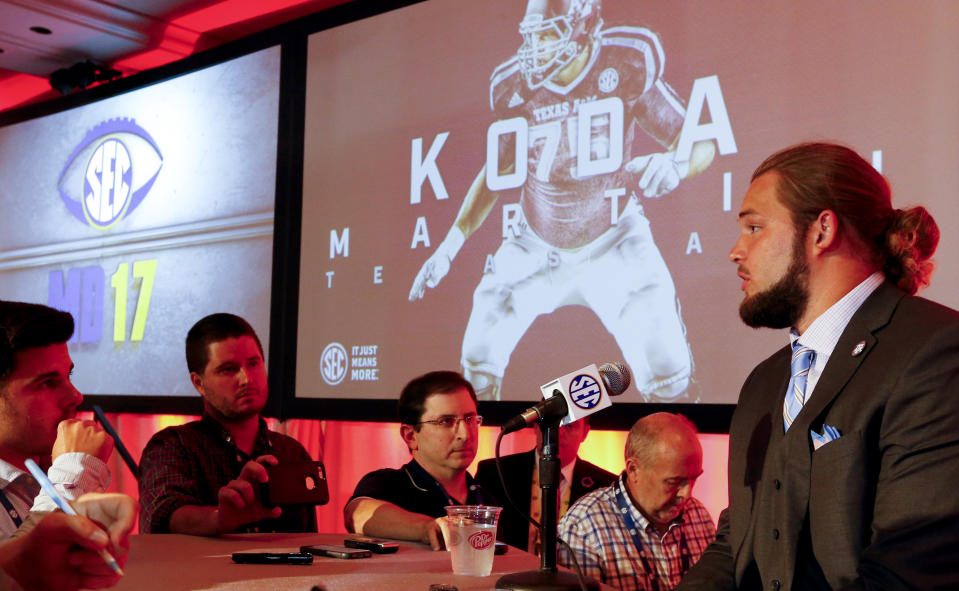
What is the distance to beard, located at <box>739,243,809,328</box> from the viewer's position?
182cm

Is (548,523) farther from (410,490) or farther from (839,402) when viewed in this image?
(410,490)

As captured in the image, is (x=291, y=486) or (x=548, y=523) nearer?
(x=548, y=523)

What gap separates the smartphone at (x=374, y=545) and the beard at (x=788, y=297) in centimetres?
94

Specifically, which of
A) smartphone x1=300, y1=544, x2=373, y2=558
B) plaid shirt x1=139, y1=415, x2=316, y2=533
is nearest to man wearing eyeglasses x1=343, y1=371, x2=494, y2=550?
plaid shirt x1=139, y1=415, x2=316, y2=533

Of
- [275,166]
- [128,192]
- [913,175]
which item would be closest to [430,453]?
[913,175]

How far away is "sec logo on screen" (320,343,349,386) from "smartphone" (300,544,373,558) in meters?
3.03

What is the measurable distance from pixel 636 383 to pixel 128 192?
3.92 metres

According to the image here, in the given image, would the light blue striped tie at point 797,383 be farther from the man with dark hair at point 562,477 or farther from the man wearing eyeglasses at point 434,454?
the man with dark hair at point 562,477

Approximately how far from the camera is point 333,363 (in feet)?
16.9

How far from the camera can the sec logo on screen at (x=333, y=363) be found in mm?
5090

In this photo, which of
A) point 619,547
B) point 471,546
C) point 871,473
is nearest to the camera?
point 871,473

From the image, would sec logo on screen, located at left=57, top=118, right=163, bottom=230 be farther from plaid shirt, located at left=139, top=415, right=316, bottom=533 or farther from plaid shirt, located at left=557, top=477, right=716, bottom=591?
plaid shirt, located at left=557, top=477, right=716, bottom=591

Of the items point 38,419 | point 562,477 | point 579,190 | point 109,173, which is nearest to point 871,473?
point 38,419

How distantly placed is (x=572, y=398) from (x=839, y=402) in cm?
46
